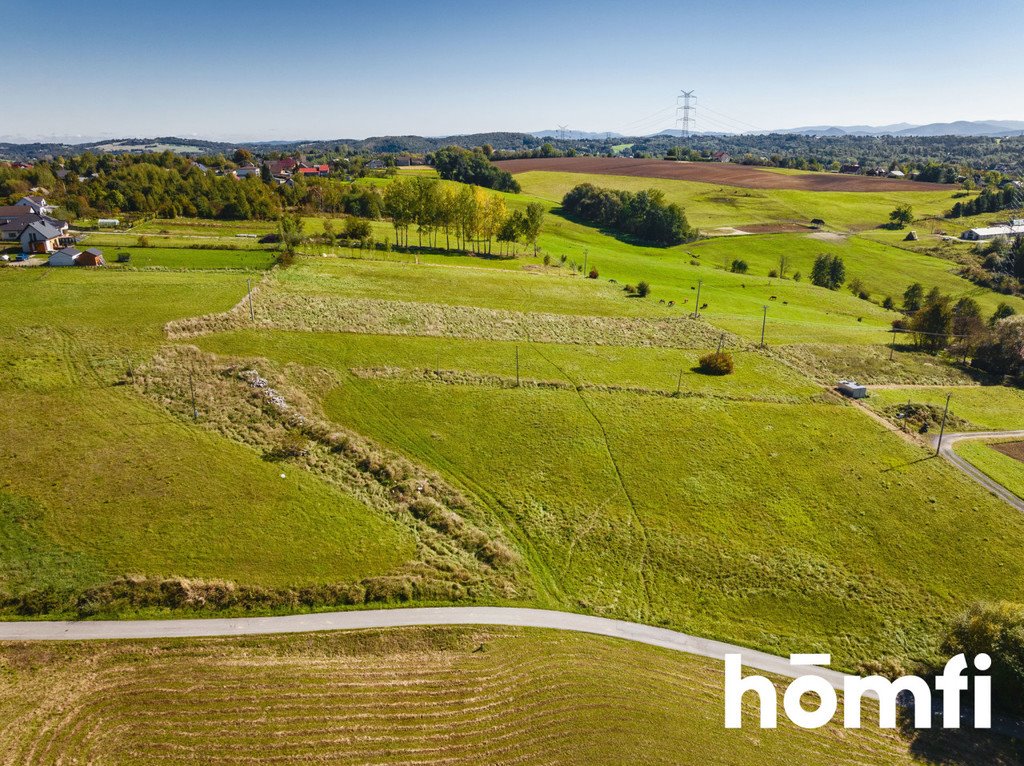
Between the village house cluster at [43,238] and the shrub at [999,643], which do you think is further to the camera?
the village house cluster at [43,238]

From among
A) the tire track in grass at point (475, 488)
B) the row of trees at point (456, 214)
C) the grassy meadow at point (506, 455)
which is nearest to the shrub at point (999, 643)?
the grassy meadow at point (506, 455)

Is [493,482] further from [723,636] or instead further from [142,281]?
[142,281]

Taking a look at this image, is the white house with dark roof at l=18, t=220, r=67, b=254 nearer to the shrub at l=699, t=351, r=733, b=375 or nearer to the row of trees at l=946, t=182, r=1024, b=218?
the shrub at l=699, t=351, r=733, b=375

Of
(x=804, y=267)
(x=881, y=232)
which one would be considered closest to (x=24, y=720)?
(x=804, y=267)

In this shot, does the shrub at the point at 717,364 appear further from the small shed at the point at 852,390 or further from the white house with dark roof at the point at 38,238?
the white house with dark roof at the point at 38,238

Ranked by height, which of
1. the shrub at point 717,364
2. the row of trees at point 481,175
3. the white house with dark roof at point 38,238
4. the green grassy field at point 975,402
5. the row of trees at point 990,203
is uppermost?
the row of trees at point 481,175

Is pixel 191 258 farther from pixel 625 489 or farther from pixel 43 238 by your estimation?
pixel 625 489

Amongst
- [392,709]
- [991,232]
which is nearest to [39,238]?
[392,709]
